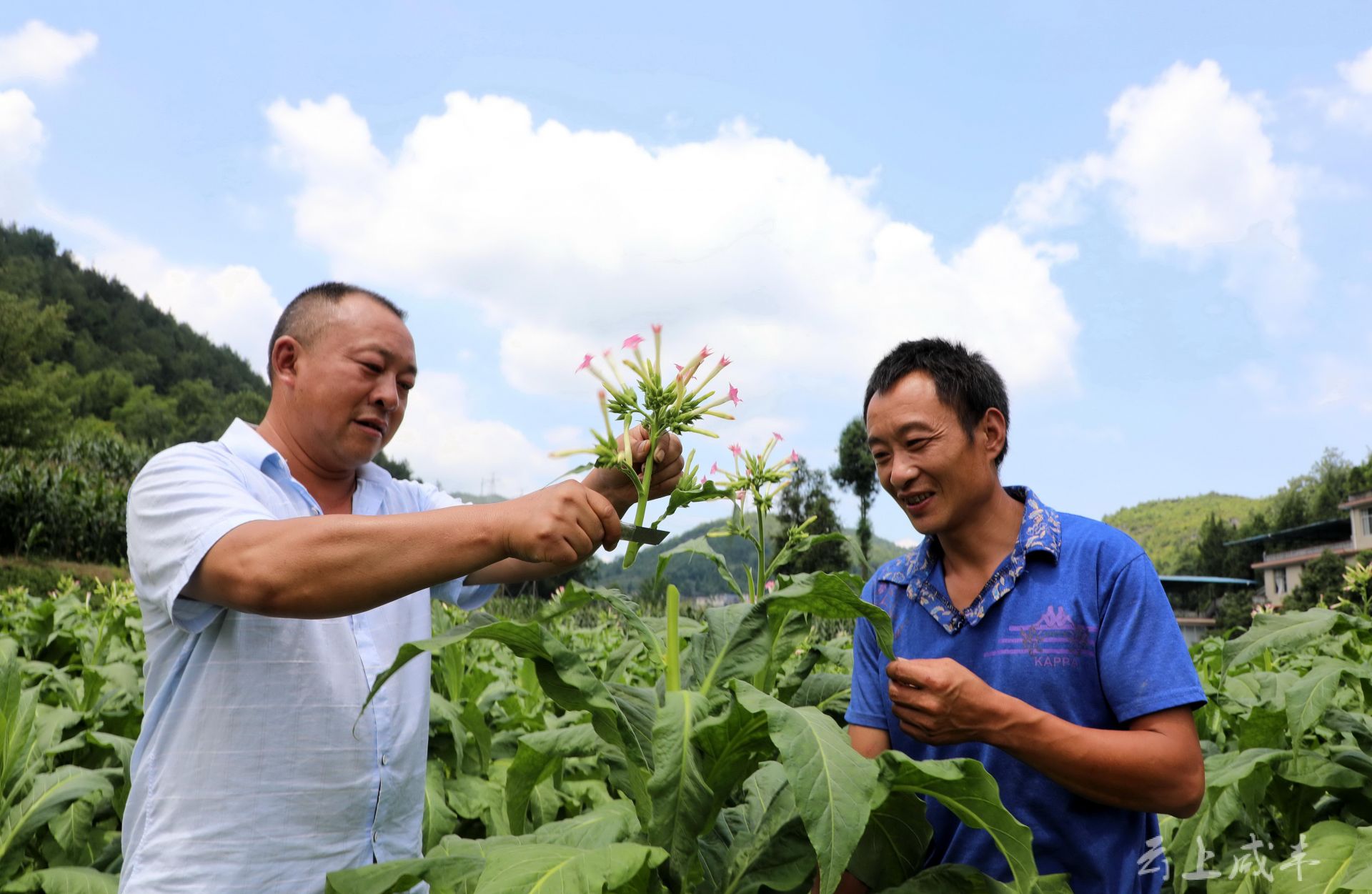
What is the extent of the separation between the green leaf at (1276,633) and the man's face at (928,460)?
96 centimetres

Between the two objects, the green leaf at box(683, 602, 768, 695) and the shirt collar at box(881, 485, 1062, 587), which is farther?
the shirt collar at box(881, 485, 1062, 587)

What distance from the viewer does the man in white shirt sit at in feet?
5.33

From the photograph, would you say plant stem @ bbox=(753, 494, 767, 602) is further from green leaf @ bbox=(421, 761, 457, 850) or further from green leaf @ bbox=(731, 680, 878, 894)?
green leaf @ bbox=(421, 761, 457, 850)

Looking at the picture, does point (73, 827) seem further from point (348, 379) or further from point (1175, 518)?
point (1175, 518)

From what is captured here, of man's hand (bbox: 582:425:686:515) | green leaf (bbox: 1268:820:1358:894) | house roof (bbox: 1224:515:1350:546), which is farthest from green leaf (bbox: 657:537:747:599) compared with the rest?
house roof (bbox: 1224:515:1350:546)

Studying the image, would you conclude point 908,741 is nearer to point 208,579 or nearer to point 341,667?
point 341,667

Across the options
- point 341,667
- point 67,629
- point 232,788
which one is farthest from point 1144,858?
point 67,629

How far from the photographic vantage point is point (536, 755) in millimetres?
1990

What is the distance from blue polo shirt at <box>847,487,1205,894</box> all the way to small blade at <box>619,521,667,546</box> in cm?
72

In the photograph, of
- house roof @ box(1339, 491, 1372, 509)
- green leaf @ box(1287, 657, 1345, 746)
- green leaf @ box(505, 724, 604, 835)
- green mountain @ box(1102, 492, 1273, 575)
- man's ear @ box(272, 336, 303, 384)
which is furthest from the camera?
green mountain @ box(1102, 492, 1273, 575)

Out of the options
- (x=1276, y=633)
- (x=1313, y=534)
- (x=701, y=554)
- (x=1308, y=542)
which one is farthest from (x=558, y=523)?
(x=1308, y=542)

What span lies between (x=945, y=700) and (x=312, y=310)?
63.5 inches

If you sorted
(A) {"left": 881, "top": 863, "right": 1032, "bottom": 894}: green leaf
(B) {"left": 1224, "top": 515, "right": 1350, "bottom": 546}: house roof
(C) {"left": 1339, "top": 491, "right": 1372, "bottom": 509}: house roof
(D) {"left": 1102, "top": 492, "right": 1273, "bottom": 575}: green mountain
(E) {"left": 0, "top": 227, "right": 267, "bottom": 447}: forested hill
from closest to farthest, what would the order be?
(A) {"left": 881, "top": 863, "right": 1032, "bottom": 894}: green leaf < (E) {"left": 0, "top": 227, "right": 267, "bottom": 447}: forested hill < (C) {"left": 1339, "top": 491, "right": 1372, "bottom": 509}: house roof < (B) {"left": 1224, "top": 515, "right": 1350, "bottom": 546}: house roof < (D) {"left": 1102, "top": 492, "right": 1273, "bottom": 575}: green mountain

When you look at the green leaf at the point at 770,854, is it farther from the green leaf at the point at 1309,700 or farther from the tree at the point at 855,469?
the tree at the point at 855,469
